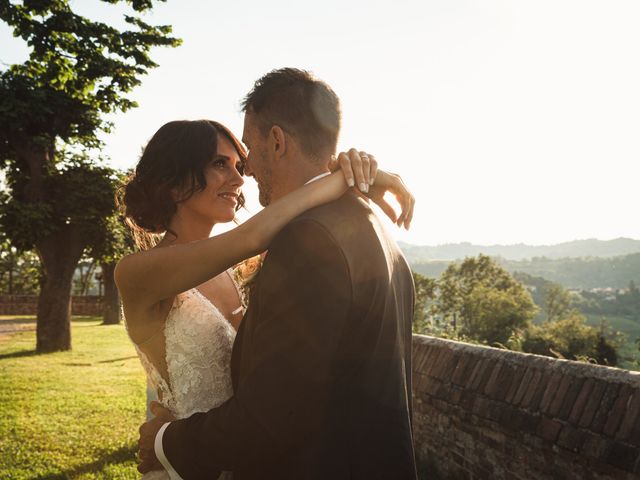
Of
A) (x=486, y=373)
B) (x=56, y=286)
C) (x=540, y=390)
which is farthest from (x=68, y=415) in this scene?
(x=56, y=286)

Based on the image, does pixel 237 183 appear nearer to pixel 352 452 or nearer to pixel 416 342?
pixel 352 452

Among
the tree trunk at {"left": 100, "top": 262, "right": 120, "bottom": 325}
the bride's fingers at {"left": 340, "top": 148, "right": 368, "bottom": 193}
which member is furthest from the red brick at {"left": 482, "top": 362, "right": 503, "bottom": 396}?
the tree trunk at {"left": 100, "top": 262, "right": 120, "bottom": 325}

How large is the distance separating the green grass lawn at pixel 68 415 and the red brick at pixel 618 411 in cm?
604

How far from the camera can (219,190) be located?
3.08 m

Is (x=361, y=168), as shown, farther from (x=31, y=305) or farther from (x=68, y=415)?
(x=31, y=305)

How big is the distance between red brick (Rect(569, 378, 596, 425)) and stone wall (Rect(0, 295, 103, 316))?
4850 cm

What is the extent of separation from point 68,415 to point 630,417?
10.5 metres

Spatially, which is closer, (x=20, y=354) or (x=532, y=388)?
(x=532, y=388)

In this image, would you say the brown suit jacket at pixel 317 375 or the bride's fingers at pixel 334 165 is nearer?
the brown suit jacket at pixel 317 375

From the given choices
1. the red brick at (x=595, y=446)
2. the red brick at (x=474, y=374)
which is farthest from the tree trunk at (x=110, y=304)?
the red brick at (x=595, y=446)

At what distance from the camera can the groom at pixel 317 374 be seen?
1.55 meters

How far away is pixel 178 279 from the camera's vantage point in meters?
2.13

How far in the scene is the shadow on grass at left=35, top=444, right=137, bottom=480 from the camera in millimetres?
6879

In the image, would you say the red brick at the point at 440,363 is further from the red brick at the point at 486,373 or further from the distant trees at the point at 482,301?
the distant trees at the point at 482,301
